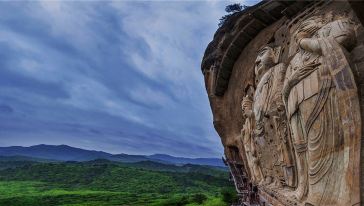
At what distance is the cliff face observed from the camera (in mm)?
5043

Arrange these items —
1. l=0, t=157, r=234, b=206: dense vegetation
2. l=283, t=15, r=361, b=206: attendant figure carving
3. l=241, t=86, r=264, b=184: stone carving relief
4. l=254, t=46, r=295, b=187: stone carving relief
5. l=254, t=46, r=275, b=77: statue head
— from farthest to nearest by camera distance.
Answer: l=0, t=157, r=234, b=206: dense vegetation
l=241, t=86, r=264, b=184: stone carving relief
l=254, t=46, r=275, b=77: statue head
l=254, t=46, r=295, b=187: stone carving relief
l=283, t=15, r=361, b=206: attendant figure carving

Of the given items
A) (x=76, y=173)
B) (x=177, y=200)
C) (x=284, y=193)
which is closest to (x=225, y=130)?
(x=284, y=193)

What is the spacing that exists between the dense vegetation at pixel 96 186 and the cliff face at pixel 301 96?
29.8m

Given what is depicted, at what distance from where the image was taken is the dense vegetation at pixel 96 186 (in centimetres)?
4153

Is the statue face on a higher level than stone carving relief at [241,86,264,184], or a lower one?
higher

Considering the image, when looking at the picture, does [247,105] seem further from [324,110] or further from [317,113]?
[324,110]

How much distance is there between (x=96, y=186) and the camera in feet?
185

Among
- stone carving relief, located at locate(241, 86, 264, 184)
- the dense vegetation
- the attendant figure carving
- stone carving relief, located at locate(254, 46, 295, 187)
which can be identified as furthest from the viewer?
the dense vegetation

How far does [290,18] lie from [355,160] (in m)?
3.10

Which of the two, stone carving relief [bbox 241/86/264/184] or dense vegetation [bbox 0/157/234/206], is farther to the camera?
dense vegetation [bbox 0/157/234/206]

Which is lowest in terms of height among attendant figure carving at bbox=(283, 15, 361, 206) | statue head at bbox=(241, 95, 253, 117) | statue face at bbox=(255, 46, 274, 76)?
attendant figure carving at bbox=(283, 15, 361, 206)

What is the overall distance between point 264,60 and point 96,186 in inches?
2069

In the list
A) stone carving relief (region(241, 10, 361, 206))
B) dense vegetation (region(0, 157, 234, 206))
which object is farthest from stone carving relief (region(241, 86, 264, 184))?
dense vegetation (region(0, 157, 234, 206))

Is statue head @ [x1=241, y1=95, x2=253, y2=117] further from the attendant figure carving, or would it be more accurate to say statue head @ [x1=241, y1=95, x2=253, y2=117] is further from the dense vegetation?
the dense vegetation
